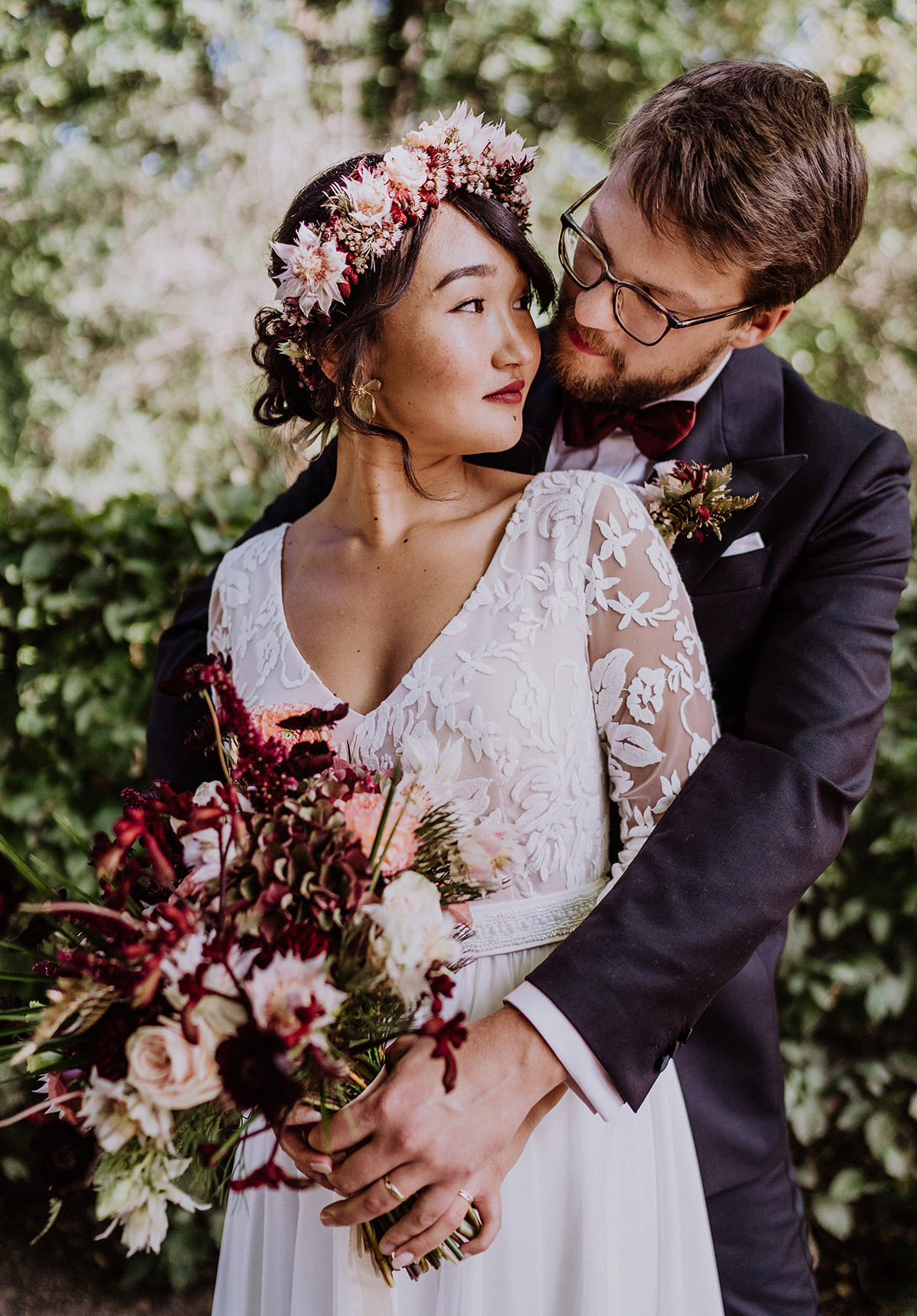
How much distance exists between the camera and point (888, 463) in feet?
7.00

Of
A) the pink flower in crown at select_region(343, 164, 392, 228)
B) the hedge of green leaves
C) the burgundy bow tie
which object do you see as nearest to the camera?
the pink flower in crown at select_region(343, 164, 392, 228)

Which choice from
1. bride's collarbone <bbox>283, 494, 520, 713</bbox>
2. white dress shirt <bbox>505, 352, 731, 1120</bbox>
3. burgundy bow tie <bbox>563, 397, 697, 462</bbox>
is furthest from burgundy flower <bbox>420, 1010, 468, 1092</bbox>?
burgundy bow tie <bbox>563, 397, 697, 462</bbox>

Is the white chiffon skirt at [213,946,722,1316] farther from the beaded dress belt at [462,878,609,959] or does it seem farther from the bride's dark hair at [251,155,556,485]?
the bride's dark hair at [251,155,556,485]

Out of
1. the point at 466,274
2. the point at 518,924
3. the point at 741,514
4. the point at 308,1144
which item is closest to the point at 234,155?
the point at 466,274

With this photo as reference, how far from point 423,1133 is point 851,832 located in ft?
6.68

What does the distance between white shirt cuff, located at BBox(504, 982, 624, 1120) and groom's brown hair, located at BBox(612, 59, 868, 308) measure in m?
1.50

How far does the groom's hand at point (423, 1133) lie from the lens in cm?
134

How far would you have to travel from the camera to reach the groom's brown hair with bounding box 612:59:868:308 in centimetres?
197

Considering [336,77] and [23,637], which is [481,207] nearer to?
[23,637]

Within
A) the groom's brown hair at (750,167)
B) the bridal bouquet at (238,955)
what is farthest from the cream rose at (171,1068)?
the groom's brown hair at (750,167)

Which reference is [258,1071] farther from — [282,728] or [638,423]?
[638,423]

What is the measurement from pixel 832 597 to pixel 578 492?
1.92 feet

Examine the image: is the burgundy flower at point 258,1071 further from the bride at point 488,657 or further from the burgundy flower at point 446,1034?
the bride at point 488,657

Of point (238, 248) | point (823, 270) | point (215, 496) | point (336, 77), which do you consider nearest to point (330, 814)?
point (823, 270)
